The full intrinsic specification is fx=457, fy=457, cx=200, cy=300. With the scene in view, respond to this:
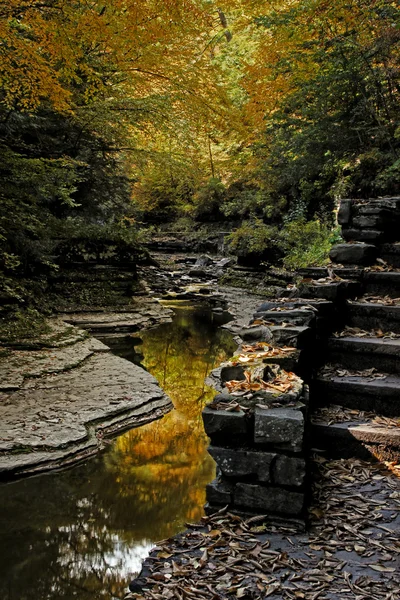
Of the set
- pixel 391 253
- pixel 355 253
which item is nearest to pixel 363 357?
pixel 355 253

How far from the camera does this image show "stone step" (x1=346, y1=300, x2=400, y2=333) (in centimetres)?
437

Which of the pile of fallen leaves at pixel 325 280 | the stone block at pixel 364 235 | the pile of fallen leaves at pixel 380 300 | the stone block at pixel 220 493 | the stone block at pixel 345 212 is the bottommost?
the stone block at pixel 220 493

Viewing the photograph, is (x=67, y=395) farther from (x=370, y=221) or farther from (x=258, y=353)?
(x=370, y=221)

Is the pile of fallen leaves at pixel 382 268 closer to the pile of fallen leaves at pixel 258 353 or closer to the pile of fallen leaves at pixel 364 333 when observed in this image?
the pile of fallen leaves at pixel 364 333

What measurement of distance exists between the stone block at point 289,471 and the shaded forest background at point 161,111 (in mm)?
5918

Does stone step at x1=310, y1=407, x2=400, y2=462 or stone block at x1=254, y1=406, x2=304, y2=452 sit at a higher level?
stone block at x1=254, y1=406, x2=304, y2=452

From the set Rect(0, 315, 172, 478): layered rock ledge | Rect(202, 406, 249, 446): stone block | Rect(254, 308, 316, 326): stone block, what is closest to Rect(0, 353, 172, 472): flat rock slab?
Rect(0, 315, 172, 478): layered rock ledge

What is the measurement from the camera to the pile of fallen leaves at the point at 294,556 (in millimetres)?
2154

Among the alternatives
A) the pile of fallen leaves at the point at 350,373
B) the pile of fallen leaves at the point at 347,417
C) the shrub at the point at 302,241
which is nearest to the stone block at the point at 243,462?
the pile of fallen leaves at the point at 347,417

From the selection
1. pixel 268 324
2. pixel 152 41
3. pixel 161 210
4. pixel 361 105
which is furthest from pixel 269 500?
pixel 161 210

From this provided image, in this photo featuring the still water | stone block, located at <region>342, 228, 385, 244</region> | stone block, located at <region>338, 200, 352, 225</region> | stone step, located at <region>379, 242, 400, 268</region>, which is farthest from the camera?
stone block, located at <region>338, 200, 352, 225</region>

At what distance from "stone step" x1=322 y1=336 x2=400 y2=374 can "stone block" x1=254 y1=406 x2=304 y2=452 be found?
5.04ft

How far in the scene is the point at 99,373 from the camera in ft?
21.2

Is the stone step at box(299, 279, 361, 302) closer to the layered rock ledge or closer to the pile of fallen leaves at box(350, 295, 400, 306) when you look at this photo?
the pile of fallen leaves at box(350, 295, 400, 306)
